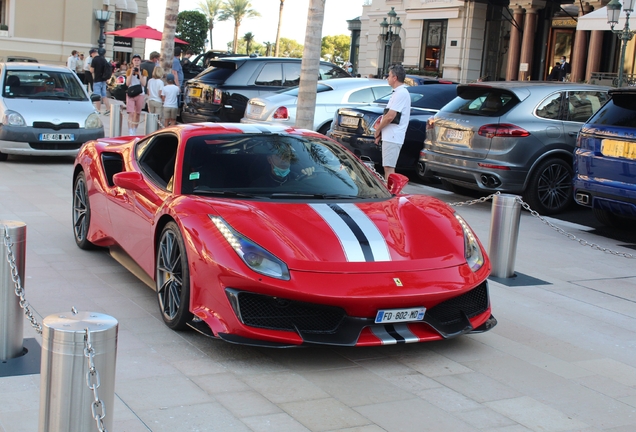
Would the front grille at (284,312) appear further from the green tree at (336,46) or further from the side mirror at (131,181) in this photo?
the green tree at (336,46)

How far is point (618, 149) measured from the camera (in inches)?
354

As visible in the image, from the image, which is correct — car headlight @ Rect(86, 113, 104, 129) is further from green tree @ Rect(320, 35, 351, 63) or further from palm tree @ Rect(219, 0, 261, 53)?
green tree @ Rect(320, 35, 351, 63)

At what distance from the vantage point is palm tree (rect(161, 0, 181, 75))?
21.3m

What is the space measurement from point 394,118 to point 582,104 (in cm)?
267

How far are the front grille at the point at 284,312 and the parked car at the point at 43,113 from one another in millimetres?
9305

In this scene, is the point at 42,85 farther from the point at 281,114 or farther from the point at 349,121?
the point at 349,121

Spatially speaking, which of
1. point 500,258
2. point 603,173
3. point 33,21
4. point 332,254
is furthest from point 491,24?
point 332,254

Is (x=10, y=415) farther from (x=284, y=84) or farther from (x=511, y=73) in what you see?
(x=511, y=73)

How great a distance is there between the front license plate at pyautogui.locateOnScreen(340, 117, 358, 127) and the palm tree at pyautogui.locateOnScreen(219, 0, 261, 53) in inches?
3237

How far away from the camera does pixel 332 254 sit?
15.7 ft

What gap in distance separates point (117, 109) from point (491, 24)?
25797 millimetres

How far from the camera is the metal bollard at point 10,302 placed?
4504 mm

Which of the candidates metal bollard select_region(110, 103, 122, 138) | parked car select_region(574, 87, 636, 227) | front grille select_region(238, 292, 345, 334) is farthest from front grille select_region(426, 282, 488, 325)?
metal bollard select_region(110, 103, 122, 138)


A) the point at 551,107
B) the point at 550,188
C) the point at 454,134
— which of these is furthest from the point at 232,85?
the point at 550,188
